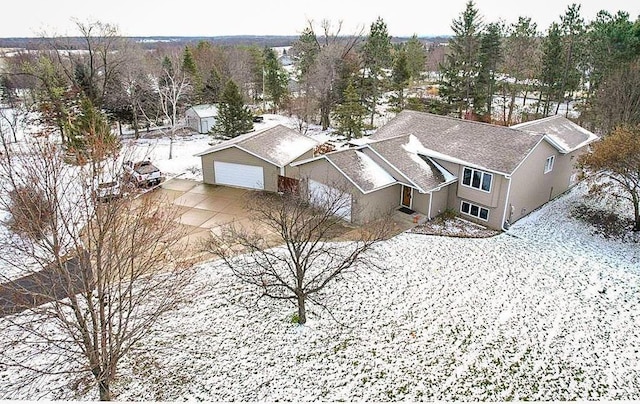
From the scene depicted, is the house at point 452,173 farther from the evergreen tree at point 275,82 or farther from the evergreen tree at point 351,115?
the evergreen tree at point 275,82

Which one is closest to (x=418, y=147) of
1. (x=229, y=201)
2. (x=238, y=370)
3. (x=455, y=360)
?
(x=229, y=201)

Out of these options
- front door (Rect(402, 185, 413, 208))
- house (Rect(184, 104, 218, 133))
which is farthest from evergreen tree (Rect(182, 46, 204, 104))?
front door (Rect(402, 185, 413, 208))

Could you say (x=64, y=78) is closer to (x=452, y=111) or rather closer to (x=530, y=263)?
(x=452, y=111)

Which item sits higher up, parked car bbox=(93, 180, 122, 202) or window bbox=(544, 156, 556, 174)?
parked car bbox=(93, 180, 122, 202)

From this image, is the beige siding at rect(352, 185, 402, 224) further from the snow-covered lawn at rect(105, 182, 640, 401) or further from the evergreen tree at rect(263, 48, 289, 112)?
the evergreen tree at rect(263, 48, 289, 112)

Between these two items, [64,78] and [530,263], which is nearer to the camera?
[530,263]

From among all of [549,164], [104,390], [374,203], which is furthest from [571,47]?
[104,390]

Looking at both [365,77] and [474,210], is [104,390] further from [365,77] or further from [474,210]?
[365,77]
